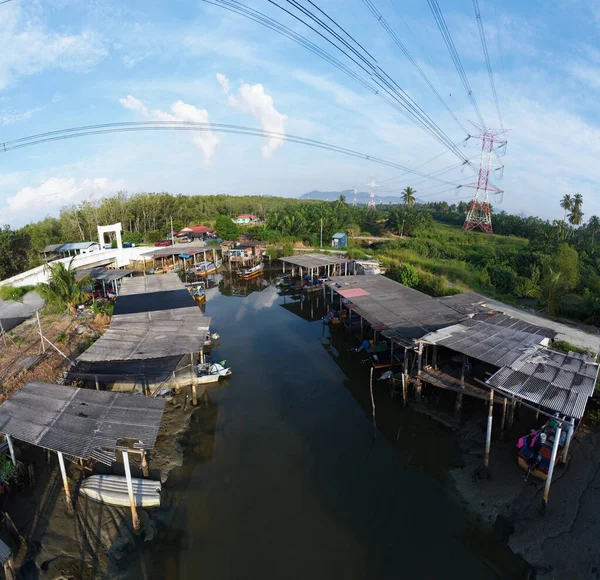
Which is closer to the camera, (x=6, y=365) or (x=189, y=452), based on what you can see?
(x=189, y=452)

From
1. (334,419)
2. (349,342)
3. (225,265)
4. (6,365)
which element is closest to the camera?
(334,419)

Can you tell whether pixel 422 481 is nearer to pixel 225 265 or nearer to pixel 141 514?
pixel 141 514

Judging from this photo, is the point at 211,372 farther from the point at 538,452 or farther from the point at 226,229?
the point at 226,229

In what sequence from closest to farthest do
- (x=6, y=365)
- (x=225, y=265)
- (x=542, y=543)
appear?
(x=542, y=543) < (x=6, y=365) < (x=225, y=265)

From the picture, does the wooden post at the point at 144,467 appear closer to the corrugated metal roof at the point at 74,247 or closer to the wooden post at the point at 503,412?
the wooden post at the point at 503,412

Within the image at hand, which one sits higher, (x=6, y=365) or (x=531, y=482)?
(x=6, y=365)

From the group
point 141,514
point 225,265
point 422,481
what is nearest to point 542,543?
point 422,481

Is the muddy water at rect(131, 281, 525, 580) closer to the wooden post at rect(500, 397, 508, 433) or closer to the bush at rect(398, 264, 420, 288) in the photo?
the wooden post at rect(500, 397, 508, 433)

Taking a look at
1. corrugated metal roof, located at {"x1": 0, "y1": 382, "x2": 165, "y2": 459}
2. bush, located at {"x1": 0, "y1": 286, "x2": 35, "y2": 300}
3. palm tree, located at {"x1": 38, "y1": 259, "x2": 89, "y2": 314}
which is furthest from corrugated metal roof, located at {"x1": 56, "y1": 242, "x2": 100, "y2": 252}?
corrugated metal roof, located at {"x1": 0, "y1": 382, "x2": 165, "y2": 459}

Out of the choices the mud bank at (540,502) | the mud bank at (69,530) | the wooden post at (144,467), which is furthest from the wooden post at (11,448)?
the mud bank at (540,502)

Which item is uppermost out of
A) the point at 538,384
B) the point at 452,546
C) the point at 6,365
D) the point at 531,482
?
the point at 538,384
